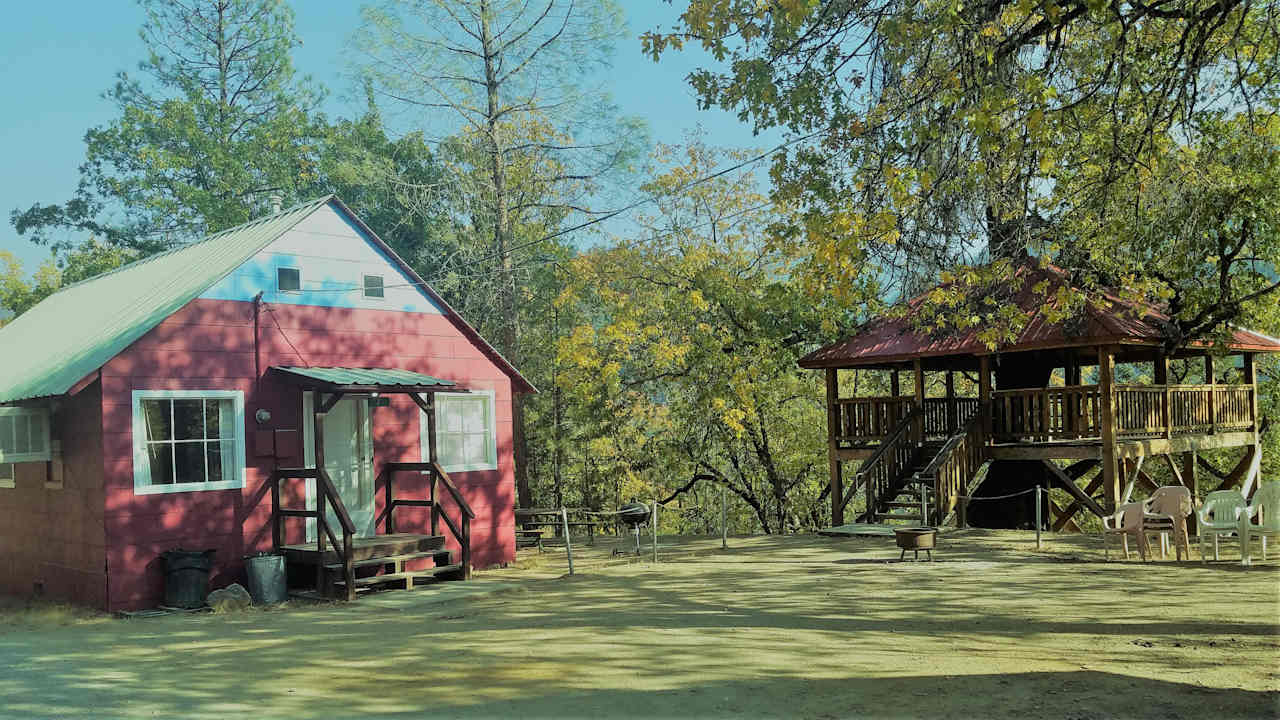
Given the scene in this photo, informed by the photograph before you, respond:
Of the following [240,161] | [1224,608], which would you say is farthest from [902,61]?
[240,161]

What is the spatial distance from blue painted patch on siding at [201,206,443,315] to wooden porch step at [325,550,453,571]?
11.4ft

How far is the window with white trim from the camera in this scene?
13016 millimetres

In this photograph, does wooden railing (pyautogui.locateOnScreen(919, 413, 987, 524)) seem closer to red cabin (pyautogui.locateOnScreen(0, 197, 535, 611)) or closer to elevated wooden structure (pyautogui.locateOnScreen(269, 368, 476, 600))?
red cabin (pyautogui.locateOnScreen(0, 197, 535, 611))

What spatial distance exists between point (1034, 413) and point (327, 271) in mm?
12259

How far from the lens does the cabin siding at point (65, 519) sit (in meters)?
12.3

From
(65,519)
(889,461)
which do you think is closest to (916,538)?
(889,461)

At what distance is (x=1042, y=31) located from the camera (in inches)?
337

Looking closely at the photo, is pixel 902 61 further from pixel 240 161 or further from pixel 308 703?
pixel 240 161

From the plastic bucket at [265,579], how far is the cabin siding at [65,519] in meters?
1.57

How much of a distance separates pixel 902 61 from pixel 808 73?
1000mm

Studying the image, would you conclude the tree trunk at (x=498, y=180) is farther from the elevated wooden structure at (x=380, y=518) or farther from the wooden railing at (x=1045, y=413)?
the wooden railing at (x=1045, y=413)

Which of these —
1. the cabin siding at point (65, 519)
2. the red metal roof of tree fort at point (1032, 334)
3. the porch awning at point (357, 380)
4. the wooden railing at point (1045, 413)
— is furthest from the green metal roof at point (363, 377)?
the wooden railing at point (1045, 413)

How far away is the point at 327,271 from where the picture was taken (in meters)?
14.5

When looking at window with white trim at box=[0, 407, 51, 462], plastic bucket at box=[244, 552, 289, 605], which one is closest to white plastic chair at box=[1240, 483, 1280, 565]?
plastic bucket at box=[244, 552, 289, 605]
